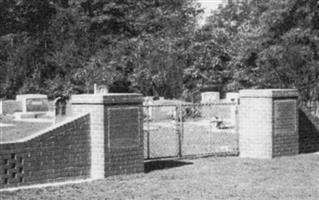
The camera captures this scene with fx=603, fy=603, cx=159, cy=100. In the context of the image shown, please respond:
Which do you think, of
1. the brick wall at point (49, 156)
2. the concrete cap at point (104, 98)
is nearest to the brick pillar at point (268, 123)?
the concrete cap at point (104, 98)

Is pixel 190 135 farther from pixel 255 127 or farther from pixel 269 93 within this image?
pixel 269 93

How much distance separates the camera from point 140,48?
1505 inches

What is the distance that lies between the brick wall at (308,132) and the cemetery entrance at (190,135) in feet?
5.21

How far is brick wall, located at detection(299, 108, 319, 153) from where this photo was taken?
47.9 feet

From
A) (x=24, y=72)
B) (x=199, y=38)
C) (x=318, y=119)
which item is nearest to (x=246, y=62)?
(x=199, y=38)

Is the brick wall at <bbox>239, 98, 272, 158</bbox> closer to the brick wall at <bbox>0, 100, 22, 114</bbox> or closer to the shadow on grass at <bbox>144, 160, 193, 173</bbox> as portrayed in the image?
the shadow on grass at <bbox>144, 160, 193, 173</bbox>

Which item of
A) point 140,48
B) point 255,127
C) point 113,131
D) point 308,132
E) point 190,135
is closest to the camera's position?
point 113,131

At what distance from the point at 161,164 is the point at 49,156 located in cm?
310

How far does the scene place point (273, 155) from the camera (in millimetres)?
13375

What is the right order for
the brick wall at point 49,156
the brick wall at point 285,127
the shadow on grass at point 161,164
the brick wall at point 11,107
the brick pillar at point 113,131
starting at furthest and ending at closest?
the brick wall at point 11,107, the brick wall at point 285,127, the shadow on grass at point 161,164, the brick pillar at point 113,131, the brick wall at point 49,156

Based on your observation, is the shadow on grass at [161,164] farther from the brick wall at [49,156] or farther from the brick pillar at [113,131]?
the brick wall at [49,156]

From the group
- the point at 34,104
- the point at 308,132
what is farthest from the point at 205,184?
the point at 34,104

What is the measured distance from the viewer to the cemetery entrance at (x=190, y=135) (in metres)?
14.0

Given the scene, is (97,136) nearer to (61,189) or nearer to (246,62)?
(61,189)
